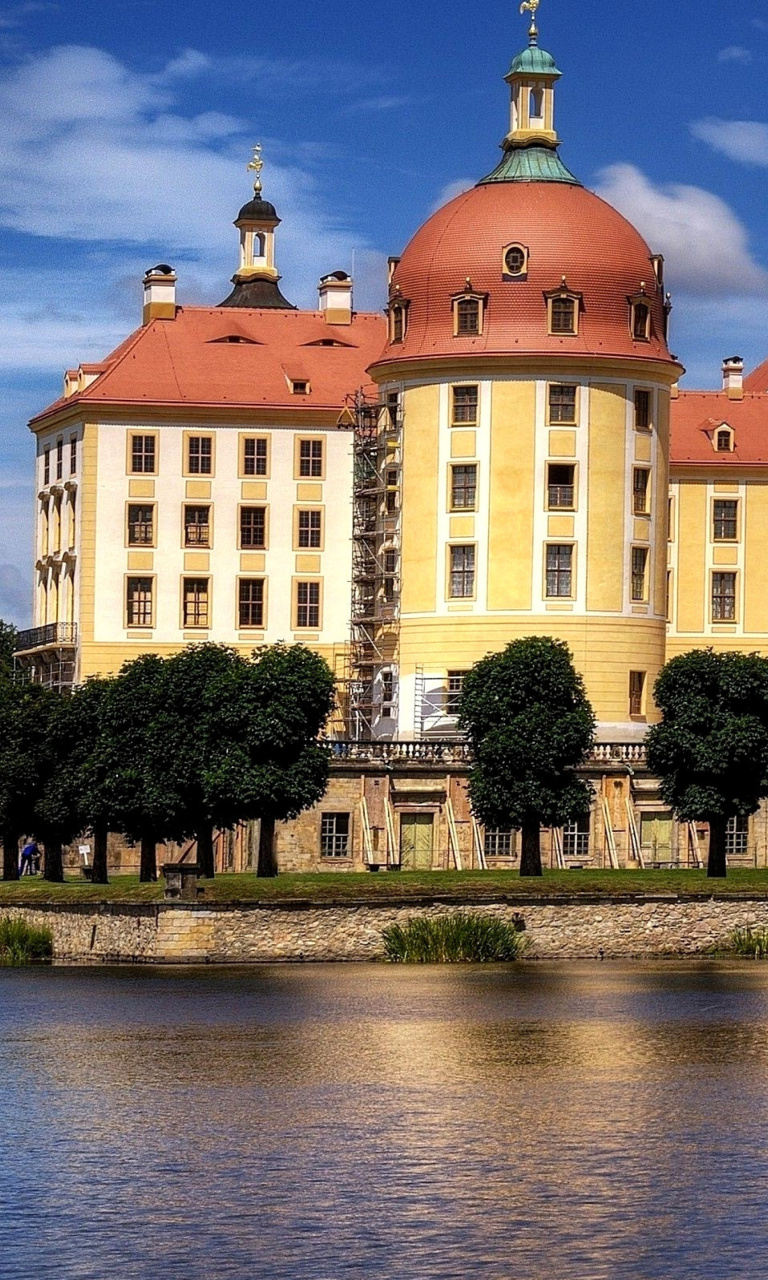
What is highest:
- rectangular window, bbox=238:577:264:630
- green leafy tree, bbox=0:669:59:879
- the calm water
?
rectangular window, bbox=238:577:264:630

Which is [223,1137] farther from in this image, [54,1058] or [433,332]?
[433,332]

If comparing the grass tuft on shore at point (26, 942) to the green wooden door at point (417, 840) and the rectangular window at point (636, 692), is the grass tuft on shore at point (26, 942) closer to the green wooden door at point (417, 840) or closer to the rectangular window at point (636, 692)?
the green wooden door at point (417, 840)

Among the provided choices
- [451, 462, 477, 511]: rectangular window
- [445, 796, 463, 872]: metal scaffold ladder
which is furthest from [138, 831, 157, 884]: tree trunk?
[451, 462, 477, 511]: rectangular window

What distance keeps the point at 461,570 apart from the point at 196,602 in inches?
516

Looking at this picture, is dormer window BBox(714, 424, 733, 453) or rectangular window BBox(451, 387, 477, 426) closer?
rectangular window BBox(451, 387, 477, 426)

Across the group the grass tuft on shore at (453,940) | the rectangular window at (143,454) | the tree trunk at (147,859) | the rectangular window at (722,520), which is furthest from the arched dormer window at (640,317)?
the grass tuft on shore at (453,940)

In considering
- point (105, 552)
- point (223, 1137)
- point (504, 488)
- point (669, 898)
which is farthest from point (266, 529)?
point (223, 1137)

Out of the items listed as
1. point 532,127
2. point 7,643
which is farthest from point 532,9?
point 7,643

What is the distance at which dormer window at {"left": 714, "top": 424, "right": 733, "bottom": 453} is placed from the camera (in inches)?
4407

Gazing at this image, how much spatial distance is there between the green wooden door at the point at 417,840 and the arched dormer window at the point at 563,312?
65.3 ft

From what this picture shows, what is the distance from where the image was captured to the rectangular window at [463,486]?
9900cm

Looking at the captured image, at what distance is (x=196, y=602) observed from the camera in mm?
107625

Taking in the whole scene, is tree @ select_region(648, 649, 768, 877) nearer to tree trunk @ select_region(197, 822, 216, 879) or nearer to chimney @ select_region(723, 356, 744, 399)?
tree trunk @ select_region(197, 822, 216, 879)

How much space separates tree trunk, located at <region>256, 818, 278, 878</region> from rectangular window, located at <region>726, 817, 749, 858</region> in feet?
61.2
